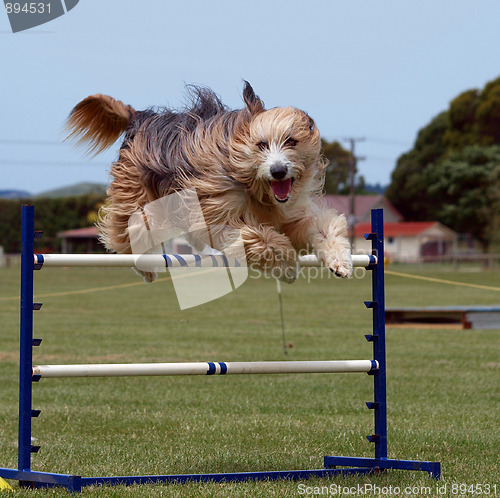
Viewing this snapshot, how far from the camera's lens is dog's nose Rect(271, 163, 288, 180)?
4016mm

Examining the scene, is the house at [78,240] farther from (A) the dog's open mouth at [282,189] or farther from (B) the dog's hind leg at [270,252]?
(A) the dog's open mouth at [282,189]

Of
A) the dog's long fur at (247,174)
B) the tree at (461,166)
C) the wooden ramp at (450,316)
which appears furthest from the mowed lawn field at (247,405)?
the tree at (461,166)

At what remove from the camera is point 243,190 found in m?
4.32

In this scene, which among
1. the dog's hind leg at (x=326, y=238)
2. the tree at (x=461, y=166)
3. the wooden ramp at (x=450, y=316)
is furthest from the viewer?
the tree at (x=461, y=166)

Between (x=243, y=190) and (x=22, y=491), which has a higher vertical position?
(x=243, y=190)

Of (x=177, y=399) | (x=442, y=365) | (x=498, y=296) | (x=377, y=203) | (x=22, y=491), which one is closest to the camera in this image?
(x=22, y=491)

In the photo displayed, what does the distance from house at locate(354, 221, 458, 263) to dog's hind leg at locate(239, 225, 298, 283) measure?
2069 inches

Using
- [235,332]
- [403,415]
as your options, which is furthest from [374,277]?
[235,332]

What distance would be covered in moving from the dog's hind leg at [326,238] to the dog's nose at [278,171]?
0.45 metres

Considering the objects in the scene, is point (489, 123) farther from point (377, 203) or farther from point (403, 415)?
point (403, 415)

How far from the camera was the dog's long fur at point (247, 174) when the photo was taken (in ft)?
13.4

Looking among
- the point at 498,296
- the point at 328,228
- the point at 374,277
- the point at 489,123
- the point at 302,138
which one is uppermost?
the point at 489,123

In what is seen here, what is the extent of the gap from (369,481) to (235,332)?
27.8 feet

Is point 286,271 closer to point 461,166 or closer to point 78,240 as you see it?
point 461,166
